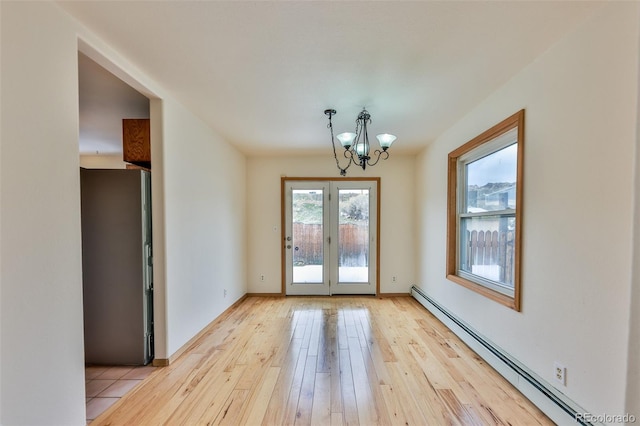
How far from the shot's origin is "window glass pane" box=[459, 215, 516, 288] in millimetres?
2404

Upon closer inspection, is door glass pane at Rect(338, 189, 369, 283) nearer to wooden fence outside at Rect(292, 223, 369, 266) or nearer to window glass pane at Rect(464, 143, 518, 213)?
wooden fence outside at Rect(292, 223, 369, 266)

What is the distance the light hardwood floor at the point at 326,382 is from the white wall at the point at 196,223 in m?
0.40

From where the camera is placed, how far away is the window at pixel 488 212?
2.23 metres

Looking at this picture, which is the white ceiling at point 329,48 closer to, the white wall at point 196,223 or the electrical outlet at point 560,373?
the white wall at point 196,223

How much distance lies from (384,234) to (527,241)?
2.78m

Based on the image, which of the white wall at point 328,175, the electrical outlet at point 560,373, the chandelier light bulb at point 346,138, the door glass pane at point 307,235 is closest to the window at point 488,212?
the electrical outlet at point 560,373

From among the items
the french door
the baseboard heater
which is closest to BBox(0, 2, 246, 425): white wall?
the baseboard heater

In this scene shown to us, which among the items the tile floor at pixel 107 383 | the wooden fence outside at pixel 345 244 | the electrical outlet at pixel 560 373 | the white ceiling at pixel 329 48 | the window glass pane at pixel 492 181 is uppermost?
the white ceiling at pixel 329 48

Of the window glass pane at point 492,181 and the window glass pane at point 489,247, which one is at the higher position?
the window glass pane at point 492,181

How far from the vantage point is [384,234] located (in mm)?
4797

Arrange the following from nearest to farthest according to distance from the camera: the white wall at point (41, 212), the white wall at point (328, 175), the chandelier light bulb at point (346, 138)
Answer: the white wall at point (41, 212) → the chandelier light bulb at point (346, 138) → the white wall at point (328, 175)

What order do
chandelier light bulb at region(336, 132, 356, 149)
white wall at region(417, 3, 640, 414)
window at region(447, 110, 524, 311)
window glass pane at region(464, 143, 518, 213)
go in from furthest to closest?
chandelier light bulb at region(336, 132, 356, 149) → window glass pane at region(464, 143, 518, 213) → window at region(447, 110, 524, 311) → white wall at region(417, 3, 640, 414)

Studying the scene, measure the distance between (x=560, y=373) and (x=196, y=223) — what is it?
10.8ft

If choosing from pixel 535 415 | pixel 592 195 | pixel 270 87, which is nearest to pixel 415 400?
pixel 535 415
